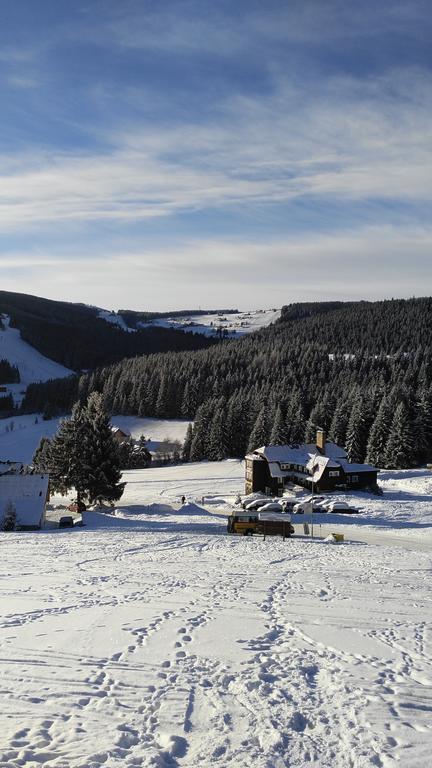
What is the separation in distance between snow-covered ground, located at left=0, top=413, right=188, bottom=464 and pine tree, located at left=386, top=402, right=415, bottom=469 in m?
49.0

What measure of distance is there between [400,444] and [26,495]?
2077 inches

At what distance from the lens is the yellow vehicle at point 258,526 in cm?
3531

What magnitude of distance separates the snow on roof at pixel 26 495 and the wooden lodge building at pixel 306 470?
91.5ft

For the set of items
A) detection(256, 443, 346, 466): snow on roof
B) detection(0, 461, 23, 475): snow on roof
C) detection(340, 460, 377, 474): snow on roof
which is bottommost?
detection(340, 460, 377, 474): snow on roof

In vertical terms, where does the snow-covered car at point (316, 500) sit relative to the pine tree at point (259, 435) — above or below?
below

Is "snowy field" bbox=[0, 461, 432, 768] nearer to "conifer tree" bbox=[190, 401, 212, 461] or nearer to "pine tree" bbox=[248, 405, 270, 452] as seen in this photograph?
"pine tree" bbox=[248, 405, 270, 452]

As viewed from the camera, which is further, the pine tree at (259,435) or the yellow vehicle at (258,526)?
the pine tree at (259,435)

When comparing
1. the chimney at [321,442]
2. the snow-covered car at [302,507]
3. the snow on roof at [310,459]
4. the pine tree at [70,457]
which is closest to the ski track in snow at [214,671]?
the pine tree at [70,457]

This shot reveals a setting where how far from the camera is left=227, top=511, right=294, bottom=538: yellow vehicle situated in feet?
116

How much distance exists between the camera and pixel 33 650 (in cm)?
1060

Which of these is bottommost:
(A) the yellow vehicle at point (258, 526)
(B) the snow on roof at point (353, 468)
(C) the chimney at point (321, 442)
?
(A) the yellow vehicle at point (258, 526)

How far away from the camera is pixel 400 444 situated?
74562 millimetres

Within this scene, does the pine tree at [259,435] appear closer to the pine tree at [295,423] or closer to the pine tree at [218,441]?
the pine tree at [295,423]

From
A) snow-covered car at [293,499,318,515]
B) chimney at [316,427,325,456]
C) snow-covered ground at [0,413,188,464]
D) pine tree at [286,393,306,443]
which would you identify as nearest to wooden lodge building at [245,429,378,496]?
chimney at [316,427,325,456]
